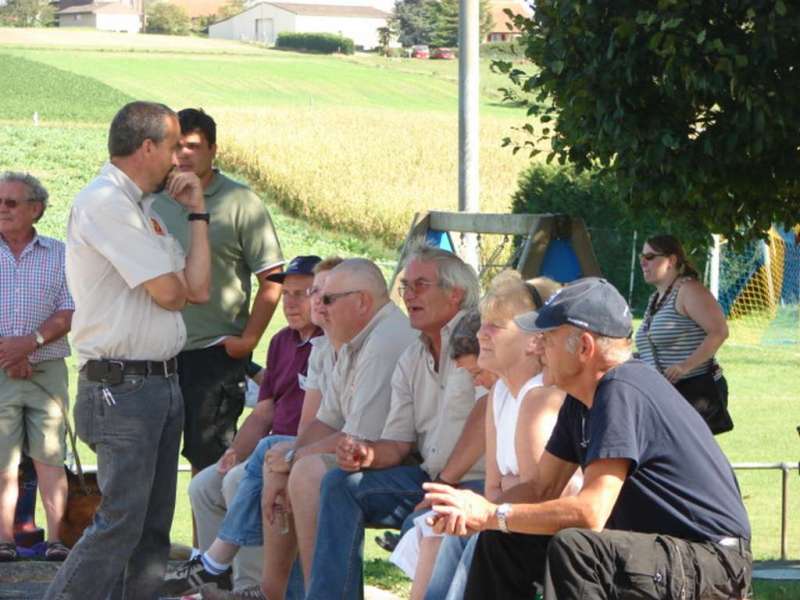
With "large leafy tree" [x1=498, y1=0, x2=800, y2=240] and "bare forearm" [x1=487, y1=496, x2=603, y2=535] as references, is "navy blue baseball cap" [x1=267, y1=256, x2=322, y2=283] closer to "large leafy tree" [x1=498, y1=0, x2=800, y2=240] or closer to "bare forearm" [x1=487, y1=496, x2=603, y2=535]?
"large leafy tree" [x1=498, y1=0, x2=800, y2=240]

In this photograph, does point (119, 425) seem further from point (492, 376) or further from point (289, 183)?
point (289, 183)

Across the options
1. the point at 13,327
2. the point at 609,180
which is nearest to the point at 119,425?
the point at 13,327

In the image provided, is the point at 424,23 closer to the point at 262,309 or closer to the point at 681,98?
the point at 262,309

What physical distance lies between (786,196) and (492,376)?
6.08ft

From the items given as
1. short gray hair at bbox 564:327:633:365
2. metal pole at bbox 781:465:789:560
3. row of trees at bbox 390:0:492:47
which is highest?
row of trees at bbox 390:0:492:47

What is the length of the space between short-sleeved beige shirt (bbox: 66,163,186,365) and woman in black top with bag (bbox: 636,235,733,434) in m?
3.20

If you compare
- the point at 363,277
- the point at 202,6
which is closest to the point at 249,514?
the point at 363,277

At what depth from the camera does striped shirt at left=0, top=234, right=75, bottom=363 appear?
22.4 ft

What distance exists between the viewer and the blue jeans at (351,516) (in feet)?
17.1

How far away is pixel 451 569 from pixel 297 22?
318 ft

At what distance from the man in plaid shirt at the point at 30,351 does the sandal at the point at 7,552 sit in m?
0.01

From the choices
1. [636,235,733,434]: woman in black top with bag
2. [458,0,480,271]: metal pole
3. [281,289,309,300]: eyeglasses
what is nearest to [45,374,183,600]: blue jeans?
[281,289,309,300]: eyeglasses

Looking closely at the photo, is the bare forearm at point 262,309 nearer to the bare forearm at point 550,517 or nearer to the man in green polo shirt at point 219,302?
the man in green polo shirt at point 219,302

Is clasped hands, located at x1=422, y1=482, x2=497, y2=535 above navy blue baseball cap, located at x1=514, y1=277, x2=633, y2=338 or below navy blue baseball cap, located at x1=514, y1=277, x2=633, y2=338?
below
